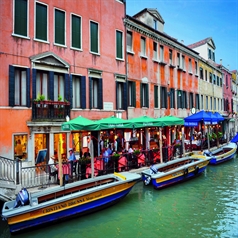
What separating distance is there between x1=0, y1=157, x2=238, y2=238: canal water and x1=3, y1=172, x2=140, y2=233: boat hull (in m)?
0.26

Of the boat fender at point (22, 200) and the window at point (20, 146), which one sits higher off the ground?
the window at point (20, 146)

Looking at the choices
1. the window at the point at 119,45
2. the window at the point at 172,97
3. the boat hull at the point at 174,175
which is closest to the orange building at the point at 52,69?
the window at the point at 119,45

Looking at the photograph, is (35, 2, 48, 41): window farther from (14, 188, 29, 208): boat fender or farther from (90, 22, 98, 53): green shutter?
(14, 188, 29, 208): boat fender

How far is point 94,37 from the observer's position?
48.3ft

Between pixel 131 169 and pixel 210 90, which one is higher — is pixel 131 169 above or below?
below

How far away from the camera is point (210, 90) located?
30578 millimetres

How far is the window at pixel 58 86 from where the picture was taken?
12656 millimetres

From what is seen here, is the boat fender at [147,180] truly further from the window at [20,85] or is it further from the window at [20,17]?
the window at [20,17]

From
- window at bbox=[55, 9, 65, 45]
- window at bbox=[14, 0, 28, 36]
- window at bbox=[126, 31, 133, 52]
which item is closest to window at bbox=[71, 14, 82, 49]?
window at bbox=[55, 9, 65, 45]

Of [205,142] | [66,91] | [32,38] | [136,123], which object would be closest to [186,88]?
[205,142]

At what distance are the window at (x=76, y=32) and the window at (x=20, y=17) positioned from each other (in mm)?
2724

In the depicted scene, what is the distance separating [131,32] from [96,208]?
42.5 feet

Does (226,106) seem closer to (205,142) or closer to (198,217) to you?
(205,142)

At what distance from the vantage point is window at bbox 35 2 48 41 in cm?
1187
